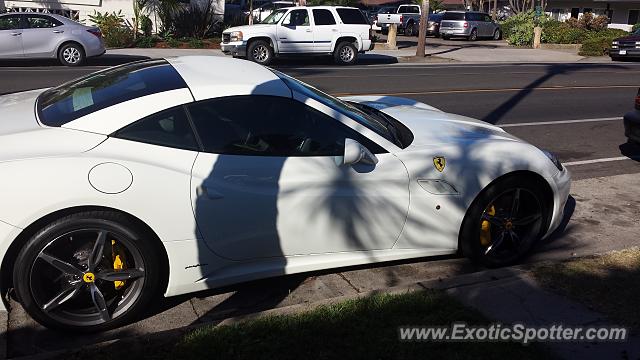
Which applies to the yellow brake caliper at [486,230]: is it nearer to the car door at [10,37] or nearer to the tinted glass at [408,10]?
the car door at [10,37]

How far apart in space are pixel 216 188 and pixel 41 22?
1543 centimetres

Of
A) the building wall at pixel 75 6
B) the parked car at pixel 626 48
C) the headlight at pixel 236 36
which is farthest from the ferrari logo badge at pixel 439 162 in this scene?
the parked car at pixel 626 48

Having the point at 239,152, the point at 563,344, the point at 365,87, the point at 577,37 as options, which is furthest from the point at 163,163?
the point at 577,37

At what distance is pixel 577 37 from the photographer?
3250cm

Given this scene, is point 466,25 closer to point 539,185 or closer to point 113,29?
point 113,29

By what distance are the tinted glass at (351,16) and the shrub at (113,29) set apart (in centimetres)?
800

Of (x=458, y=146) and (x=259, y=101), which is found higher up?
(x=259, y=101)

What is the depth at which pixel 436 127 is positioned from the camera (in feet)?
16.0

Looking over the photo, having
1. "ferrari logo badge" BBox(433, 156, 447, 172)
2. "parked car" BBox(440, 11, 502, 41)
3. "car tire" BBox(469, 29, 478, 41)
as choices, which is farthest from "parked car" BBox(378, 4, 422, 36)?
"ferrari logo badge" BBox(433, 156, 447, 172)

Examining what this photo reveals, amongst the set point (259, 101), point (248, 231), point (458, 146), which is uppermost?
point (259, 101)

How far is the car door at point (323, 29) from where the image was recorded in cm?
2025

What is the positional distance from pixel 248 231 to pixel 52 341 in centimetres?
128

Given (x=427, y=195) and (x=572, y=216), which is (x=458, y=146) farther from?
(x=572, y=216)

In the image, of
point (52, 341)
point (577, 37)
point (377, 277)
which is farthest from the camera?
point (577, 37)
